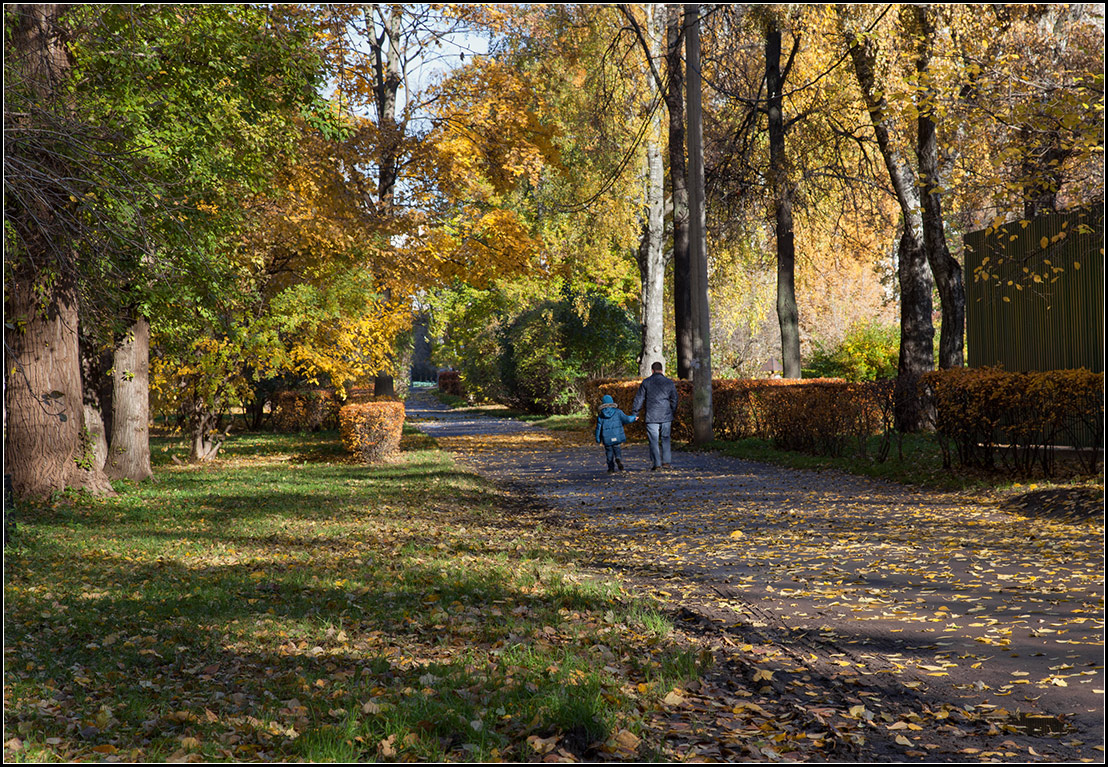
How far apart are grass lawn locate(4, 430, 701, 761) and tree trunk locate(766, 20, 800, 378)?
1401cm

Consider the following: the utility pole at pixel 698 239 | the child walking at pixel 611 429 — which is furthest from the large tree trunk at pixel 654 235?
the child walking at pixel 611 429

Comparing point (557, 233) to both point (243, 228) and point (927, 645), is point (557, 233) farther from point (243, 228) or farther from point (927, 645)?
point (927, 645)

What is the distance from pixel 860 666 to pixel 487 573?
3.63 meters

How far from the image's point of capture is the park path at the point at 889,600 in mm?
4352

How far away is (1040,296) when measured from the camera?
14.0 meters

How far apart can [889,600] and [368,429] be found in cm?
1417

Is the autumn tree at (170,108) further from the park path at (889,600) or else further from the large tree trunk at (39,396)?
the park path at (889,600)

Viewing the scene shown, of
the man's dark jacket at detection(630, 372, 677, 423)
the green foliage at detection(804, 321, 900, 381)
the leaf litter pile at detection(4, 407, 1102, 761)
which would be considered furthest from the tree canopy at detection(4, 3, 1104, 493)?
the green foliage at detection(804, 321, 900, 381)

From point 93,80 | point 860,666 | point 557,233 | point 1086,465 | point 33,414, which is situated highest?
point 557,233

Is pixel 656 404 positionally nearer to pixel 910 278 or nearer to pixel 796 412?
pixel 796 412

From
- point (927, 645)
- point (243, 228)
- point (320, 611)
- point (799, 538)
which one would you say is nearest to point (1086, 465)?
point (799, 538)

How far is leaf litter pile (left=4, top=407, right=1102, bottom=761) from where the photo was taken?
4117 mm

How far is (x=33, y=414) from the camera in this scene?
11914 mm

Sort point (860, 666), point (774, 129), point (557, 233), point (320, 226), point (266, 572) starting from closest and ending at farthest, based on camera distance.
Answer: point (860, 666) < point (266, 572) < point (320, 226) < point (774, 129) < point (557, 233)
